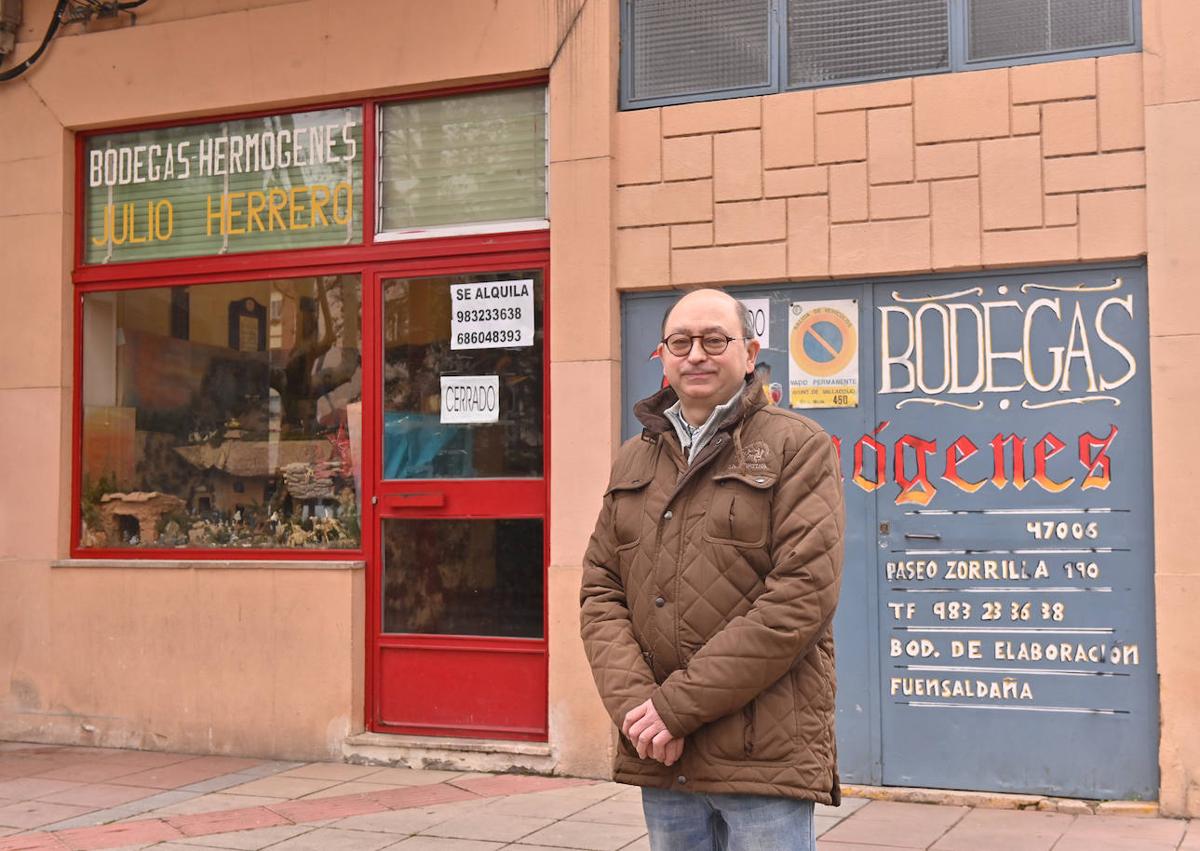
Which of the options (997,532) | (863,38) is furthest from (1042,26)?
(997,532)

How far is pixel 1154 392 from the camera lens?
20.1 ft

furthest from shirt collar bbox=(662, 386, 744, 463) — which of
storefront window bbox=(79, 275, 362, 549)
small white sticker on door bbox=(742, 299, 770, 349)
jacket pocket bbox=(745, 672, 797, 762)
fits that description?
storefront window bbox=(79, 275, 362, 549)

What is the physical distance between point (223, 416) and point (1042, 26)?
505 cm

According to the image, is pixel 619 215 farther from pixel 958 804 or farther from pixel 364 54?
pixel 958 804

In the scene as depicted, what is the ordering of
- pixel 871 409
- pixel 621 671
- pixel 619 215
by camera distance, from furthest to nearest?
pixel 619 215 < pixel 871 409 < pixel 621 671

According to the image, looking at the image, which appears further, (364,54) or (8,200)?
(8,200)

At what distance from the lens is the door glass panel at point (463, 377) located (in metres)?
7.44

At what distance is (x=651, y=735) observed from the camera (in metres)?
3.02

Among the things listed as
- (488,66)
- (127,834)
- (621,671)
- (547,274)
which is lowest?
(127,834)

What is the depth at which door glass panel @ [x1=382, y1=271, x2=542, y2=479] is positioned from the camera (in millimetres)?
7441

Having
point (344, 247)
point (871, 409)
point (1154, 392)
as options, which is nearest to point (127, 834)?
point (344, 247)

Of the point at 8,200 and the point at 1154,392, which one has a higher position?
the point at 8,200

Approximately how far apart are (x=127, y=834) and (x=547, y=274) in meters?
3.48

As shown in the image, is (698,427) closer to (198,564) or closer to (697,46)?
(697,46)
